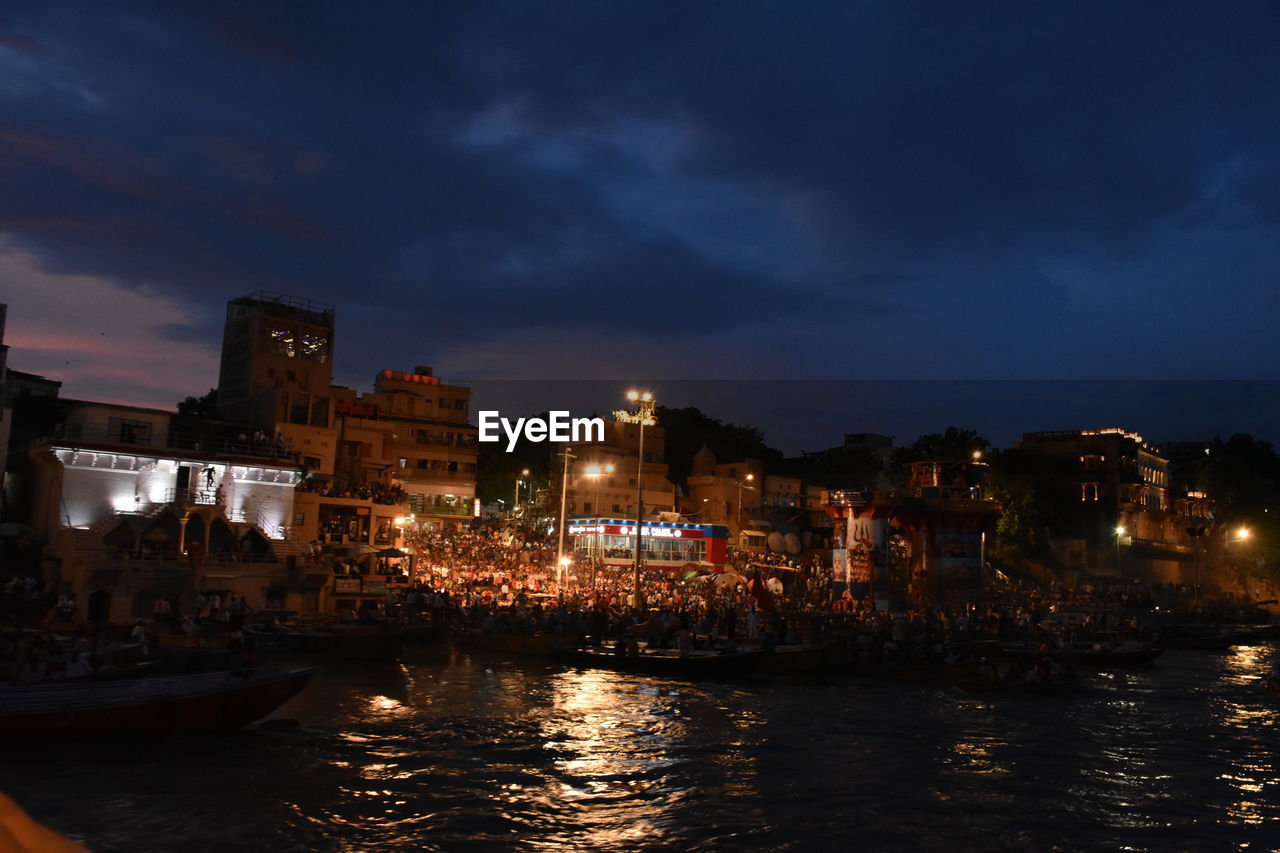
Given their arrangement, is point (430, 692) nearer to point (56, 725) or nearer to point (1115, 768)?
point (56, 725)

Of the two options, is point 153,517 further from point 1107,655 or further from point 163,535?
point 1107,655

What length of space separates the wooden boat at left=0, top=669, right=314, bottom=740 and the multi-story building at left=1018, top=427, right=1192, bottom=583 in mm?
75895

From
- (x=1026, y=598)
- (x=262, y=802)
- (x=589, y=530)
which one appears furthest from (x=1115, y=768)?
(x=1026, y=598)

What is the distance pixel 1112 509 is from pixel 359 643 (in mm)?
73079

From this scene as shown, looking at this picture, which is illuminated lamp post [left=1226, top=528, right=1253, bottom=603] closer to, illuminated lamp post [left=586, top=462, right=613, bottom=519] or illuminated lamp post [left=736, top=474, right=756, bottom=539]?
illuminated lamp post [left=736, top=474, right=756, bottom=539]

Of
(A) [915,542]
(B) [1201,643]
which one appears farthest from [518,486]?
(B) [1201,643]

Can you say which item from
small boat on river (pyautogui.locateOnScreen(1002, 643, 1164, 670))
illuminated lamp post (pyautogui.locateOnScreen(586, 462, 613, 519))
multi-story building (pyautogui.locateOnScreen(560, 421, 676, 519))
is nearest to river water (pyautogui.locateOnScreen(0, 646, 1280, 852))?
small boat on river (pyautogui.locateOnScreen(1002, 643, 1164, 670))

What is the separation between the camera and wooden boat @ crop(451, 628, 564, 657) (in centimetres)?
3766

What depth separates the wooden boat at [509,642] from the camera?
37656 mm

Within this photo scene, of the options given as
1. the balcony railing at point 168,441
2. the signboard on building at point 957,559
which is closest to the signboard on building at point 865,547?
the signboard on building at point 957,559

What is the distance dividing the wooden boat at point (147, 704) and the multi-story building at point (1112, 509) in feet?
249

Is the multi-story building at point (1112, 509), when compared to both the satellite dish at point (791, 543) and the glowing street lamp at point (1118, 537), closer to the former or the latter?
the glowing street lamp at point (1118, 537)

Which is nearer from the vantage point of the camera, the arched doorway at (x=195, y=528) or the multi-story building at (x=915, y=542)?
the arched doorway at (x=195, y=528)

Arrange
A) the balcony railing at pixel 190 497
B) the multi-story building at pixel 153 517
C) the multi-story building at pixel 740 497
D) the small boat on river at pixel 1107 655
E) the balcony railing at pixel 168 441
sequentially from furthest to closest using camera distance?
the multi-story building at pixel 740 497
the balcony railing at pixel 190 497
the balcony railing at pixel 168 441
the small boat on river at pixel 1107 655
the multi-story building at pixel 153 517
